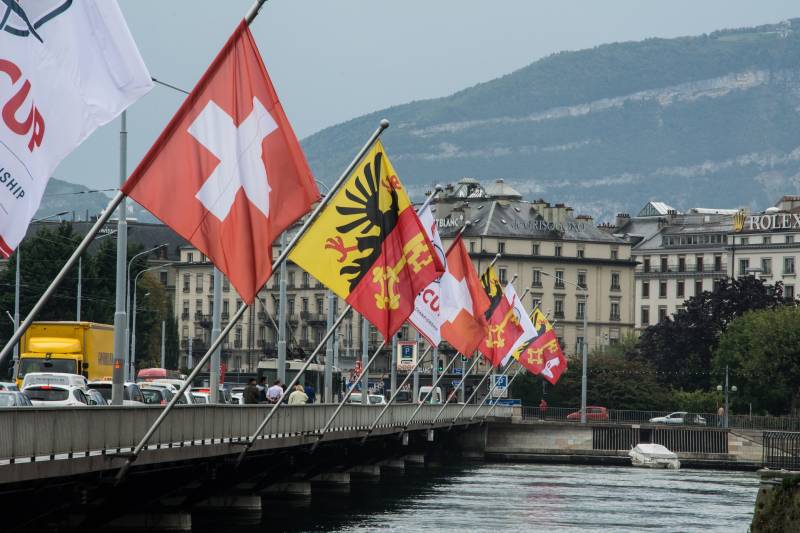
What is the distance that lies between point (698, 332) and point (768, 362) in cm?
2123

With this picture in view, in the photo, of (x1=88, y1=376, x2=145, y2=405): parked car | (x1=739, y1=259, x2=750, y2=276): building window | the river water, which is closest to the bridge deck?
the river water

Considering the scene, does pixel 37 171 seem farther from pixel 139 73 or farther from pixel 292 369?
pixel 292 369

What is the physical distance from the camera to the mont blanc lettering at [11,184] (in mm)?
19625

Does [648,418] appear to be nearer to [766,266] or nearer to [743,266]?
[766,266]

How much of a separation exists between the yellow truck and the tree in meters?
86.7

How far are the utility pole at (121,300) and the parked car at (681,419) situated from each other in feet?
258

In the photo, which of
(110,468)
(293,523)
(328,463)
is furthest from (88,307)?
(110,468)

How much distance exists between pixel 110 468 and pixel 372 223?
38.8 ft

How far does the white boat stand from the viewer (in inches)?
4419

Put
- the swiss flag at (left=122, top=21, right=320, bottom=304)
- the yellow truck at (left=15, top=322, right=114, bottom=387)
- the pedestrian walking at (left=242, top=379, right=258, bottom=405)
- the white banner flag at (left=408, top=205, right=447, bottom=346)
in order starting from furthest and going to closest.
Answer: the yellow truck at (left=15, top=322, right=114, bottom=387), the white banner flag at (left=408, top=205, right=447, bottom=346), the pedestrian walking at (left=242, top=379, right=258, bottom=405), the swiss flag at (left=122, top=21, right=320, bottom=304)

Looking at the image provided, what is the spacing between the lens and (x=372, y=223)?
41.4 meters

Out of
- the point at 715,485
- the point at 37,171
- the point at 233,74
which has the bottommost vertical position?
the point at 715,485

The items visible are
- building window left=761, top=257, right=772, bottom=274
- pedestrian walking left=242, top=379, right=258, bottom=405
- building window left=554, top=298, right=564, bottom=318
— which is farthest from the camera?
building window left=761, top=257, right=772, bottom=274

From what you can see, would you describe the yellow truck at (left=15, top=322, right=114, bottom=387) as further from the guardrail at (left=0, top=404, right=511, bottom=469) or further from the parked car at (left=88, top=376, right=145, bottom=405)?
the guardrail at (left=0, top=404, right=511, bottom=469)
